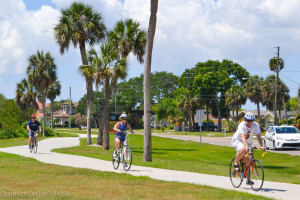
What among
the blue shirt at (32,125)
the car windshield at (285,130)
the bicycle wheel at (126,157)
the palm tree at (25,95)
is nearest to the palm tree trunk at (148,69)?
the bicycle wheel at (126,157)

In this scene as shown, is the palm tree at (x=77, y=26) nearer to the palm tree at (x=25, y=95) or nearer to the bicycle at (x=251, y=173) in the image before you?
the bicycle at (x=251, y=173)

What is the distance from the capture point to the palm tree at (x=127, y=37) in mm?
30438

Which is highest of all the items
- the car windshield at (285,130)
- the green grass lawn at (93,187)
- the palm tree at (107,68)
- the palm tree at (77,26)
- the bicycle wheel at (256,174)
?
the palm tree at (77,26)

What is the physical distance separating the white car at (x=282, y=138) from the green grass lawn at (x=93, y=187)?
60.9 feet

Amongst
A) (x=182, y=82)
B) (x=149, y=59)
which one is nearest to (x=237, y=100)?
(x=182, y=82)

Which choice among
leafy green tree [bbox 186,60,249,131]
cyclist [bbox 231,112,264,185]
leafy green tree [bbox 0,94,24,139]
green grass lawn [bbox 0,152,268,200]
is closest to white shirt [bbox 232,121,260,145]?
cyclist [bbox 231,112,264,185]

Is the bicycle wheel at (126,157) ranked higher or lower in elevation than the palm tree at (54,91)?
lower

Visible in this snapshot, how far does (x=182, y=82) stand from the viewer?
99.6m

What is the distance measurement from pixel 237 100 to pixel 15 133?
47.2 m

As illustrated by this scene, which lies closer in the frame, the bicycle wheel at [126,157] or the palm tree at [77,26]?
the bicycle wheel at [126,157]

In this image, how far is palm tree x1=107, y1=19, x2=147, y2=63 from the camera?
99.9 feet

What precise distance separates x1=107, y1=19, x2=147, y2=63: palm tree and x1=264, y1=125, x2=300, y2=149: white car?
9.99m

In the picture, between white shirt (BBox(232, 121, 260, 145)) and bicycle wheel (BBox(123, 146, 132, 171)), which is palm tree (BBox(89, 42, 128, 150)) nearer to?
bicycle wheel (BBox(123, 146, 132, 171))

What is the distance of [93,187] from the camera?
34.2ft
